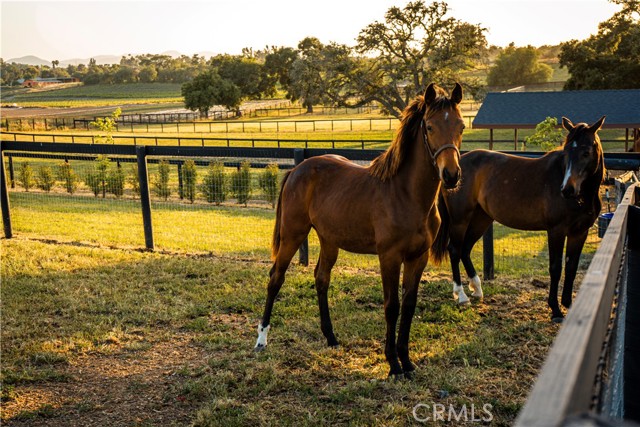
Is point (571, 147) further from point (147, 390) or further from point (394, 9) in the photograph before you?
point (394, 9)

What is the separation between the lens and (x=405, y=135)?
4.68m

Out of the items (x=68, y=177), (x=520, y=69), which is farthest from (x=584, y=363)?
(x=520, y=69)

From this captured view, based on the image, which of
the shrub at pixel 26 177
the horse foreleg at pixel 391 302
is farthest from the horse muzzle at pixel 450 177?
the shrub at pixel 26 177

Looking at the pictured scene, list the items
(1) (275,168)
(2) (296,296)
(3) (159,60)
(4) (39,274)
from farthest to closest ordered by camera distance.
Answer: (3) (159,60), (1) (275,168), (4) (39,274), (2) (296,296)

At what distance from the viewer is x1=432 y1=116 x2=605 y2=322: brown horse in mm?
5359

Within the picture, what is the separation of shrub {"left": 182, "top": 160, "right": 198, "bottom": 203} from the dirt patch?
1020cm

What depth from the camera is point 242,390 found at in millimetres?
4441

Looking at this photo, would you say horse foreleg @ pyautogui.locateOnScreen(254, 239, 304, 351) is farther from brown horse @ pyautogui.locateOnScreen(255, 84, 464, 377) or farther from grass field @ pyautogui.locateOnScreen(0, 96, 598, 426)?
grass field @ pyautogui.locateOnScreen(0, 96, 598, 426)

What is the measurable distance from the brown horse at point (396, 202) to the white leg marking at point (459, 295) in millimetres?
1734

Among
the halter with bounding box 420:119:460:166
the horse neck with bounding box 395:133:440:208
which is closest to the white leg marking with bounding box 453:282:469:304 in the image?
the horse neck with bounding box 395:133:440:208

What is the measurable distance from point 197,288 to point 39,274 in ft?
7.72

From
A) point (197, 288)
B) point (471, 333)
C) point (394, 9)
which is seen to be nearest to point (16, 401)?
point (197, 288)

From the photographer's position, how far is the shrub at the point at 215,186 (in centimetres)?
1519

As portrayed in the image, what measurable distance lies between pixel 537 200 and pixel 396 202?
215 centimetres
